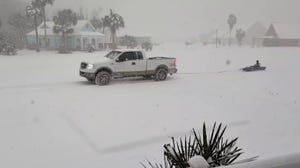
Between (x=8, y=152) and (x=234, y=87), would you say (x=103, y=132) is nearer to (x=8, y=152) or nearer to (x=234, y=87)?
(x=8, y=152)

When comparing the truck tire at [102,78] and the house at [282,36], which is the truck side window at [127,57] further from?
the house at [282,36]

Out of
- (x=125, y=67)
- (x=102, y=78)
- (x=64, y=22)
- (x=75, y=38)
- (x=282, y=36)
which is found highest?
(x=64, y=22)

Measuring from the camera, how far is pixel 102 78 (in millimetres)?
14383

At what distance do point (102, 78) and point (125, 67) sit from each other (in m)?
1.51

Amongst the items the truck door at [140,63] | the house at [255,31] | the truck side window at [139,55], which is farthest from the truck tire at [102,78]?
the house at [255,31]

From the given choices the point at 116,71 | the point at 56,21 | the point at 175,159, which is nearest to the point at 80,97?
the point at 116,71

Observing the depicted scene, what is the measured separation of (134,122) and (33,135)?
2811 mm

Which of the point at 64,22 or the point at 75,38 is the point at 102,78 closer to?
the point at 64,22

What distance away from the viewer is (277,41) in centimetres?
6606

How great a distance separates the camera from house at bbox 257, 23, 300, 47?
65000mm

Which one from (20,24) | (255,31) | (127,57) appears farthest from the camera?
(255,31)

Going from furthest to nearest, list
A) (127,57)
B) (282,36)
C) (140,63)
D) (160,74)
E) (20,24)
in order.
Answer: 1. (282,36)
2. (20,24)
3. (160,74)
4. (140,63)
5. (127,57)

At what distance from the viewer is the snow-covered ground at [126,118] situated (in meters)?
6.27

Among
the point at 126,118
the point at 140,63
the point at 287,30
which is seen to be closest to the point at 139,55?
the point at 140,63
